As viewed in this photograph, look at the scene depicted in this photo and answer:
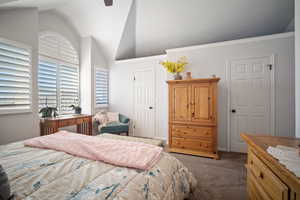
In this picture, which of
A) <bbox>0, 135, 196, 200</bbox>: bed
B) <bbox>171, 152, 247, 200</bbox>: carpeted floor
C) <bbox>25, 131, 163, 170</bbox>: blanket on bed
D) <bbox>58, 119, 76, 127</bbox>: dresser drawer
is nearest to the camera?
<bbox>0, 135, 196, 200</bbox>: bed

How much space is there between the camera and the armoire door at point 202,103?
2723mm

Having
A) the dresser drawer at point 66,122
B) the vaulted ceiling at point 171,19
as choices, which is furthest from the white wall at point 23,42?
the dresser drawer at point 66,122

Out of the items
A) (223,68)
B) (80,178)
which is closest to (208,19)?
(223,68)

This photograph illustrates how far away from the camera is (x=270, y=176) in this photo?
867 mm

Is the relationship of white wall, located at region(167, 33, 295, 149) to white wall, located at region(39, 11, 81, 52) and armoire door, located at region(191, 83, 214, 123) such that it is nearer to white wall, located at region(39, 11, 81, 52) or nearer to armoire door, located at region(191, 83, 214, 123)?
armoire door, located at region(191, 83, 214, 123)

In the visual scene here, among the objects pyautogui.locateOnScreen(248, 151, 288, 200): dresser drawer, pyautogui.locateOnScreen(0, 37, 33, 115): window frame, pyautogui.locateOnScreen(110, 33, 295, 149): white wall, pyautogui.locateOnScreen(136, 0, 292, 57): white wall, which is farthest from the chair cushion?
pyautogui.locateOnScreen(248, 151, 288, 200): dresser drawer

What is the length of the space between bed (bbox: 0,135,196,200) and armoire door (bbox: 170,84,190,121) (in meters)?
1.68

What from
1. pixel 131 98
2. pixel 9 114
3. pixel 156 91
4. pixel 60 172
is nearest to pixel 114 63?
pixel 131 98

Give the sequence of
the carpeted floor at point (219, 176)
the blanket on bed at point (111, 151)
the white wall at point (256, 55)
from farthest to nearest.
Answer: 1. the white wall at point (256, 55)
2. the carpeted floor at point (219, 176)
3. the blanket on bed at point (111, 151)

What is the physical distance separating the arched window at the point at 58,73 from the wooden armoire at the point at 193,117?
2.67 meters

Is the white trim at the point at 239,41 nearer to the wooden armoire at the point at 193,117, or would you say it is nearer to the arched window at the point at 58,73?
the wooden armoire at the point at 193,117

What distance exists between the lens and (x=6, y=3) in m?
2.05

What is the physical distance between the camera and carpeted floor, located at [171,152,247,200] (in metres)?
1.70

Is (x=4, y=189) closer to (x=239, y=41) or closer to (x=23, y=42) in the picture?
(x=23, y=42)
